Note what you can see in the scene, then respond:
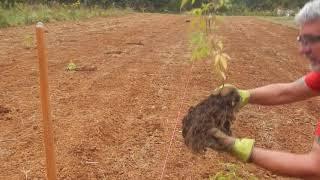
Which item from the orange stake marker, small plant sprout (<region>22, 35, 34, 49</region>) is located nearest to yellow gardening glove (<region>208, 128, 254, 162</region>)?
the orange stake marker

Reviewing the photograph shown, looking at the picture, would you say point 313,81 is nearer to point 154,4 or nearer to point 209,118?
point 209,118

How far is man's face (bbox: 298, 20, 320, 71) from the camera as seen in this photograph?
8.69ft

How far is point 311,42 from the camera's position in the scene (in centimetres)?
268

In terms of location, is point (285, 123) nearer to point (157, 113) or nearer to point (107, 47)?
point (157, 113)

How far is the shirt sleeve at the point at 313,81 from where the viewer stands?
11.0 ft

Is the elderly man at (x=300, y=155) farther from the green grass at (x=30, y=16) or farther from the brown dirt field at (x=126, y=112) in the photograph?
the green grass at (x=30, y=16)

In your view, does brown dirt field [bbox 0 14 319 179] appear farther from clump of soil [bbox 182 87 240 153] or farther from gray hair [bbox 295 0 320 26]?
gray hair [bbox 295 0 320 26]

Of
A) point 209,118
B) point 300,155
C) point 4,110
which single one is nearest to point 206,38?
point 209,118

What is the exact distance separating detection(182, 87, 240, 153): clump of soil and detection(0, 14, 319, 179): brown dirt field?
933mm

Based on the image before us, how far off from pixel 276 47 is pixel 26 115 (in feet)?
31.5

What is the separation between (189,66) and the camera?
10.3 meters

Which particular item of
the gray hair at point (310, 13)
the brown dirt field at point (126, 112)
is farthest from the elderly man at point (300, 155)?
the brown dirt field at point (126, 112)

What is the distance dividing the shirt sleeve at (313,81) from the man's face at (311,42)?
1.87ft

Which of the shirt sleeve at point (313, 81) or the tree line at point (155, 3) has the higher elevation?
the shirt sleeve at point (313, 81)
